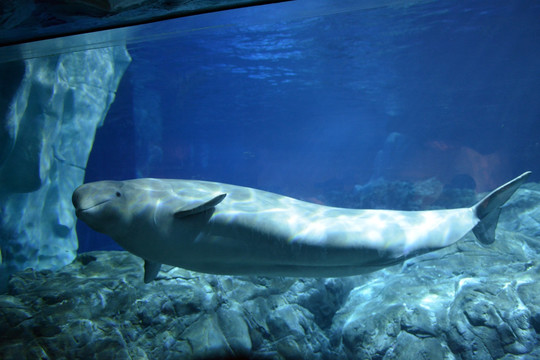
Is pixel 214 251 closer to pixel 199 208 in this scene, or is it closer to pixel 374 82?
pixel 199 208

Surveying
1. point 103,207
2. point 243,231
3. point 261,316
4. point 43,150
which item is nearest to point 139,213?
point 103,207

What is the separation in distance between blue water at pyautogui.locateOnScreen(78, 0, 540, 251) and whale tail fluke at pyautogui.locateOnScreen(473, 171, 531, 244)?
17.4ft

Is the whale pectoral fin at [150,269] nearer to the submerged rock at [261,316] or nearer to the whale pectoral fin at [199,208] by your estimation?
the submerged rock at [261,316]

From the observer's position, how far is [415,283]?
5.93 meters

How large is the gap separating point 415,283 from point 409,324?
148cm

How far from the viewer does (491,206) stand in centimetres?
460

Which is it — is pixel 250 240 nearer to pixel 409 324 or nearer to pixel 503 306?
pixel 409 324

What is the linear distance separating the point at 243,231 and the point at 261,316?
83.3 inches

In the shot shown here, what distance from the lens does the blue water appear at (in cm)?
1625

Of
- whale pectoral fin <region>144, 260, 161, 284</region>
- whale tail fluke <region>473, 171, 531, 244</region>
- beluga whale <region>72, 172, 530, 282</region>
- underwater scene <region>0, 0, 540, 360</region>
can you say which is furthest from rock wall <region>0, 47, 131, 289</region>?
whale tail fluke <region>473, 171, 531, 244</region>

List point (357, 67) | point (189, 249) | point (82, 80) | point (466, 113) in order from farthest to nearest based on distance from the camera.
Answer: point (466, 113), point (357, 67), point (82, 80), point (189, 249)

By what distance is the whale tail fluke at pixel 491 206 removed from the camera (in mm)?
4402

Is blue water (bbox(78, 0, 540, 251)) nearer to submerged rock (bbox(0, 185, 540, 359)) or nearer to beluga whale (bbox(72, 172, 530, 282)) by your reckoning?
beluga whale (bbox(72, 172, 530, 282))

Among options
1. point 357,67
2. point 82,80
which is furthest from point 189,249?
point 357,67
